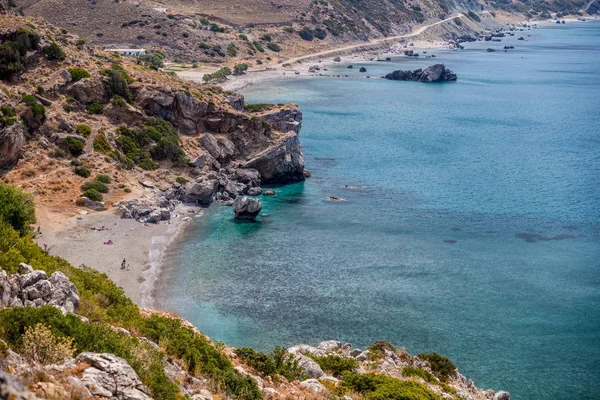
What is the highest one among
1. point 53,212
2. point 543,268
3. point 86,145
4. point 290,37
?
point 290,37

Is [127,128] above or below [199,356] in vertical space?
above

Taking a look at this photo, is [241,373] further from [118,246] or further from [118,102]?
[118,102]

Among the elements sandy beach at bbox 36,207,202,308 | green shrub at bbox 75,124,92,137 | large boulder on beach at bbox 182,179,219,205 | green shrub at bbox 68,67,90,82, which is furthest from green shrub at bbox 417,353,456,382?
green shrub at bbox 68,67,90,82

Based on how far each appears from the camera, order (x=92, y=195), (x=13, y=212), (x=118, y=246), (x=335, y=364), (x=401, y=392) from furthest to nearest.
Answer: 1. (x=92, y=195)
2. (x=118, y=246)
3. (x=13, y=212)
4. (x=335, y=364)
5. (x=401, y=392)

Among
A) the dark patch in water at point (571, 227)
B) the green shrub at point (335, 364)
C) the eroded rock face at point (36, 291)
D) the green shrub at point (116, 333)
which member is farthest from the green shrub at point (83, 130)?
the dark patch in water at point (571, 227)

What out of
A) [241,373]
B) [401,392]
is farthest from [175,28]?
[401,392]

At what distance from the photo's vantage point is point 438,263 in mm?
54781

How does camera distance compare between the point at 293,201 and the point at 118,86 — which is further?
Result: the point at 118,86

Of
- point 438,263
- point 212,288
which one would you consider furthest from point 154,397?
point 438,263

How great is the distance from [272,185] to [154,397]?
6287cm

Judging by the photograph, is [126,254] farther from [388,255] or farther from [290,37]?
[290,37]

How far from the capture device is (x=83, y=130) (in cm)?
6762

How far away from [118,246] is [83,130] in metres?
19.9

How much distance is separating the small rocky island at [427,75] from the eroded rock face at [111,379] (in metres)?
160
